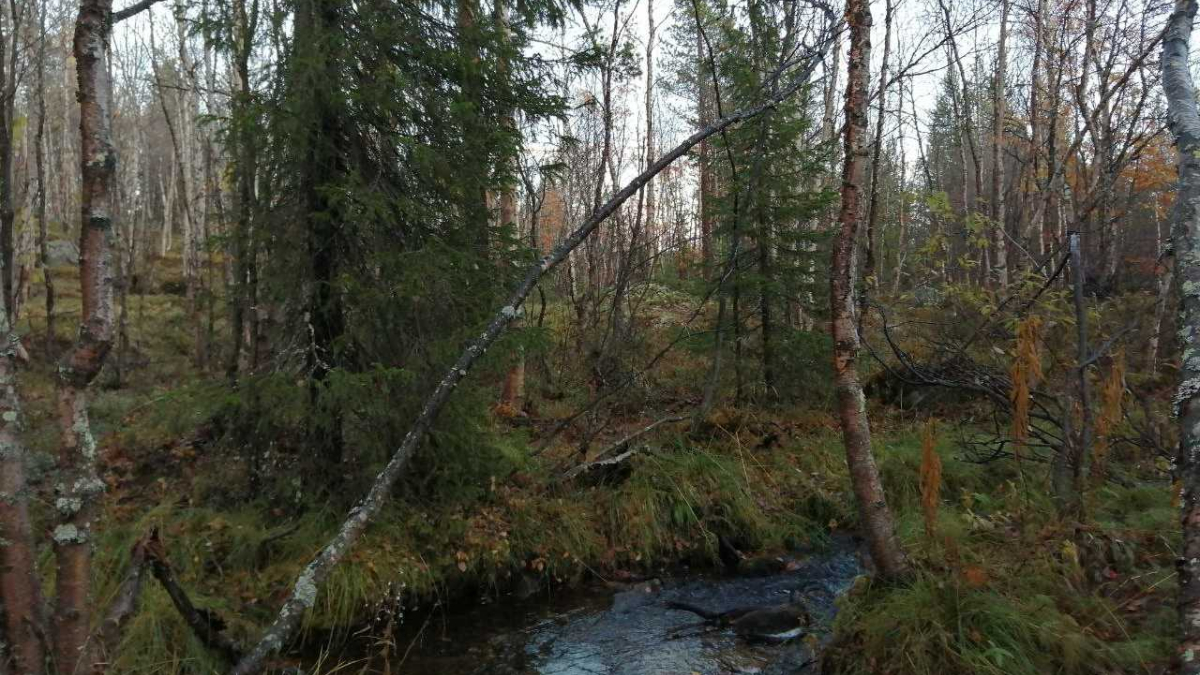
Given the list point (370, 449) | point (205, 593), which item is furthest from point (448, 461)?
point (205, 593)

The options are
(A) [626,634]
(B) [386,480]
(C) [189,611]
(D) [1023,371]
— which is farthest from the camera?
(A) [626,634]

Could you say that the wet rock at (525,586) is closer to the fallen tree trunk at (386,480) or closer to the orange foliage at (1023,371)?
the fallen tree trunk at (386,480)

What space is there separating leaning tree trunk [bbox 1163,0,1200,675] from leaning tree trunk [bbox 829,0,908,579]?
1541 millimetres

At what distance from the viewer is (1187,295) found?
309 centimetres

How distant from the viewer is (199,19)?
616 centimetres

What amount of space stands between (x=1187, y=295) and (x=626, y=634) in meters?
4.49

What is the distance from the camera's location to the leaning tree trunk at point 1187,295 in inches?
108

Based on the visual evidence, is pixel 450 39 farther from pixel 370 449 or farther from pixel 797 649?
pixel 797 649

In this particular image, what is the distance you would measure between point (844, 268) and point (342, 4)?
471 cm

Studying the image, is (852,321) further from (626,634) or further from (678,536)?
(678,536)

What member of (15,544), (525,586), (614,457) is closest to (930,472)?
(525,586)

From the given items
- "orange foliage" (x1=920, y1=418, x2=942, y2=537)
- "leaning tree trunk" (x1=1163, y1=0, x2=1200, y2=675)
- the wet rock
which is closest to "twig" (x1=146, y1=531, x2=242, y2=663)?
the wet rock

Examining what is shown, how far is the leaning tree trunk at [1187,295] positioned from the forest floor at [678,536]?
0.89 m

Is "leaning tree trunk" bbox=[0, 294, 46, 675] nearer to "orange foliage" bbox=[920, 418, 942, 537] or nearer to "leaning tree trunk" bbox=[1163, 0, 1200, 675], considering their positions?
"orange foliage" bbox=[920, 418, 942, 537]
